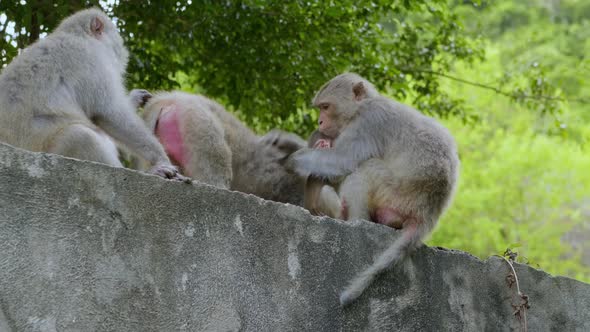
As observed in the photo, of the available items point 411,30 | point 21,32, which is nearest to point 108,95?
point 21,32

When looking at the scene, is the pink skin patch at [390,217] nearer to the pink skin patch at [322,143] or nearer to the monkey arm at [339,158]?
the monkey arm at [339,158]

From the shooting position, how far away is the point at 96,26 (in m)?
4.96

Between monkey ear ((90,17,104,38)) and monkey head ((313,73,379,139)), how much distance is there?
1.58 meters

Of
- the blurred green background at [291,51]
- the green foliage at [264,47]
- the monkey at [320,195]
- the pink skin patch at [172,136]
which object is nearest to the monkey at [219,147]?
the pink skin patch at [172,136]

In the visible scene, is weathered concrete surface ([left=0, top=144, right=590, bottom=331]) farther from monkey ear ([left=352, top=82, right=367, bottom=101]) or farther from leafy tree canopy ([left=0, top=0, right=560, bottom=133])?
leafy tree canopy ([left=0, top=0, right=560, bottom=133])

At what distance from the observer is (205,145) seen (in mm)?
5121

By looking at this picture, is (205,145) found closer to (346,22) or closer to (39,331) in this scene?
(39,331)

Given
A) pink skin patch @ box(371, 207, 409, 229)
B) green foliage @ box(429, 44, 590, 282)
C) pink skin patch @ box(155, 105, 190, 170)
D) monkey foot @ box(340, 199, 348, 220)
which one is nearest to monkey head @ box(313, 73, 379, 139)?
monkey foot @ box(340, 199, 348, 220)

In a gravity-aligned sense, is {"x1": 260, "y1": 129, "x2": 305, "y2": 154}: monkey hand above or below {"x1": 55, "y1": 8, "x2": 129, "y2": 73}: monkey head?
below

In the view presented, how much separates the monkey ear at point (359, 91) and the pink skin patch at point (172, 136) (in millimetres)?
1268

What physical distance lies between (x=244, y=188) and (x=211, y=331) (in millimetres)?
2063

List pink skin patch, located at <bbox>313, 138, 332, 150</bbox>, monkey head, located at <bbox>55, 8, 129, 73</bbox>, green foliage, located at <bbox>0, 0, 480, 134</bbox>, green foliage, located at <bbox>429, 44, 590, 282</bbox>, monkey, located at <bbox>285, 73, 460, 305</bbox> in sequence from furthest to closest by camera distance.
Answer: green foliage, located at <bbox>429, 44, 590, 282</bbox> < green foliage, located at <bbox>0, 0, 480, 134</bbox> < pink skin patch, located at <bbox>313, 138, 332, 150</bbox> < monkey, located at <bbox>285, 73, 460, 305</bbox> < monkey head, located at <bbox>55, 8, 129, 73</bbox>

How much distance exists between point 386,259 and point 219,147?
1363 millimetres

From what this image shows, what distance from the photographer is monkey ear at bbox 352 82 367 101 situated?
5.70 meters
